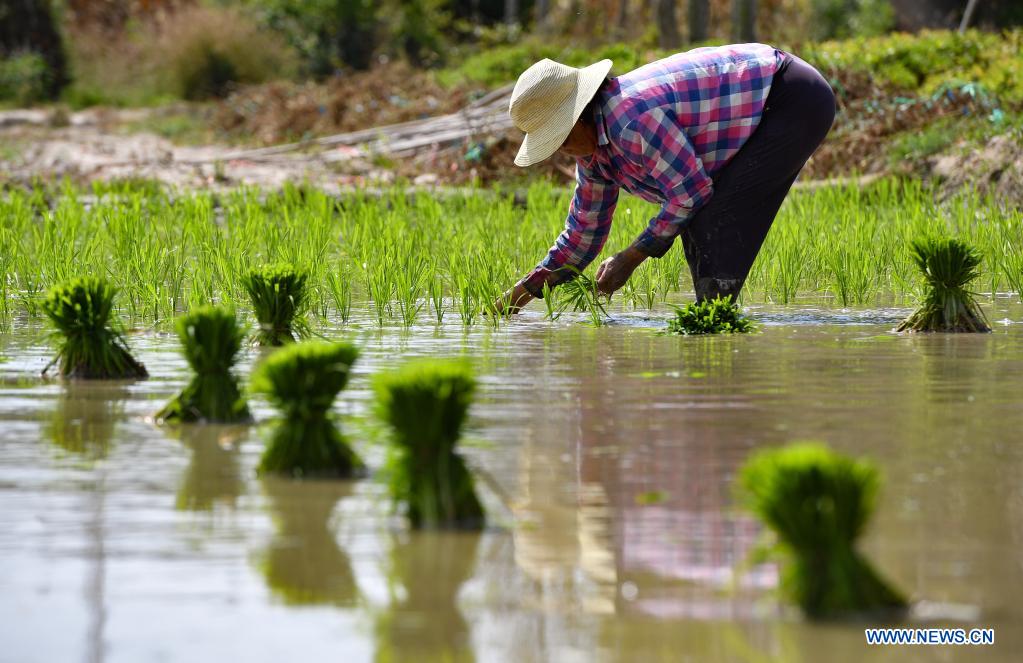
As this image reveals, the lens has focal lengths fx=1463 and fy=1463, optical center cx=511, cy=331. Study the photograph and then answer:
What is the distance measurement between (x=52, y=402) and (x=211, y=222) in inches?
165

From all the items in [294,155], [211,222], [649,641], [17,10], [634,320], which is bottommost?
[649,641]

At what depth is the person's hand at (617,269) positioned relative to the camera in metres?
5.05

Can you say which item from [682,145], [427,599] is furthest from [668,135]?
[427,599]

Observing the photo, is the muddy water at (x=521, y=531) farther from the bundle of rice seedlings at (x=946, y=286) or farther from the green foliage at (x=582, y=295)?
the green foliage at (x=582, y=295)

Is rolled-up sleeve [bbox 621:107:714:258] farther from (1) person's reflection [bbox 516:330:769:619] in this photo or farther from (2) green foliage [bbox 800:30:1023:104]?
(2) green foliage [bbox 800:30:1023:104]

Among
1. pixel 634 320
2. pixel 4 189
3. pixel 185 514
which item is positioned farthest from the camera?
pixel 4 189

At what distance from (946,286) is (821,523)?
320cm

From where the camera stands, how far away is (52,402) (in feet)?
11.7

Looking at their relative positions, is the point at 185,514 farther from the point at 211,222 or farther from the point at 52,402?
the point at 211,222

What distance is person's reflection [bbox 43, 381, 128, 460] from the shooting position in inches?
120

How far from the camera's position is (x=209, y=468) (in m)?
2.81

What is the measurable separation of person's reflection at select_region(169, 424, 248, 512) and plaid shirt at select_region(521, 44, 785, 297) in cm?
204

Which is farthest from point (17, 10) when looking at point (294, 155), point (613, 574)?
point (613, 574)

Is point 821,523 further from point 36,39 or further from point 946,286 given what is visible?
point 36,39
